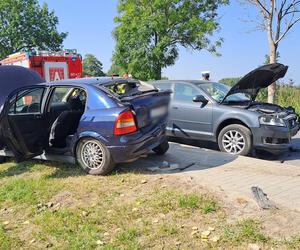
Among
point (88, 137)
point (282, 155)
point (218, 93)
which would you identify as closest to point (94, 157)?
point (88, 137)

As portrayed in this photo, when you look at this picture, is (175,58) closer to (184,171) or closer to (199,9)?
(199,9)

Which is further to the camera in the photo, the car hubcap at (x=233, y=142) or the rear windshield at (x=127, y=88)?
the car hubcap at (x=233, y=142)

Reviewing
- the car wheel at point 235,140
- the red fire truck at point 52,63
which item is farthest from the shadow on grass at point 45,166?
the red fire truck at point 52,63

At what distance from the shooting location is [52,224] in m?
4.43

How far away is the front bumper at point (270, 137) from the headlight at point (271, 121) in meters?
0.07

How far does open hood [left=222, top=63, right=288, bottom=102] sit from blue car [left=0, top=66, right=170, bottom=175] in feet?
6.14

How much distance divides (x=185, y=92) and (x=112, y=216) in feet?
14.9

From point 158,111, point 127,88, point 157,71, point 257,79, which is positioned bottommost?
point 158,111

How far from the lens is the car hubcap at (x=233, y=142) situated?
7.54m

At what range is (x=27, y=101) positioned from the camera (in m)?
6.73

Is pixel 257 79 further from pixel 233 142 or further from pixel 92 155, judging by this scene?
pixel 92 155

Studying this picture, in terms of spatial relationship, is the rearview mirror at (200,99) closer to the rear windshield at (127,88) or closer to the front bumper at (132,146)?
the rear windshield at (127,88)

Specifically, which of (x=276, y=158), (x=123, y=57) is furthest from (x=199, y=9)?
(x=276, y=158)

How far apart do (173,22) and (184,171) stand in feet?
65.5
